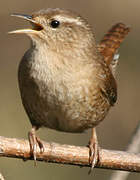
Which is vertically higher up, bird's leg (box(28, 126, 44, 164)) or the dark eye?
the dark eye

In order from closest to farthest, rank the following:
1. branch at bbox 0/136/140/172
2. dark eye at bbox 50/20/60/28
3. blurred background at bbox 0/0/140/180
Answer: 1. branch at bbox 0/136/140/172
2. dark eye at bbox 50/20/60/28
3. blurred background at bbox 0/0/140/180

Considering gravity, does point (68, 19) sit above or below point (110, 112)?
above

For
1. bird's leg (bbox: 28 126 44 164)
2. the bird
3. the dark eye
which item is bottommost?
bird's leg (bbox: 28 126 44 164)

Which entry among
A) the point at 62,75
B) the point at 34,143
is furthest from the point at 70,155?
the point at 62,75

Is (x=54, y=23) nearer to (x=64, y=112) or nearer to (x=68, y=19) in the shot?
(x=68, y=19)

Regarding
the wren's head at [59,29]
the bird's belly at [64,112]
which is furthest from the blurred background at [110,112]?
the wren's head at [59,29]

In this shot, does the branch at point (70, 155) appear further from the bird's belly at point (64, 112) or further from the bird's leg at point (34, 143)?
the bird's belly at point (64, 112)

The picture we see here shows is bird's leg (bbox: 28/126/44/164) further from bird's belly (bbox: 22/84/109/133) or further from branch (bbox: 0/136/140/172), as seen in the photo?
bird's belly (bbox: 22/84/109/133)

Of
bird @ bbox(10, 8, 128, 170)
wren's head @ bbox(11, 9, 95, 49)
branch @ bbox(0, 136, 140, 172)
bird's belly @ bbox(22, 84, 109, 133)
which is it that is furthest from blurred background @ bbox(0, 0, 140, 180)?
branch @ bbox(0, 136, 140, 172)
